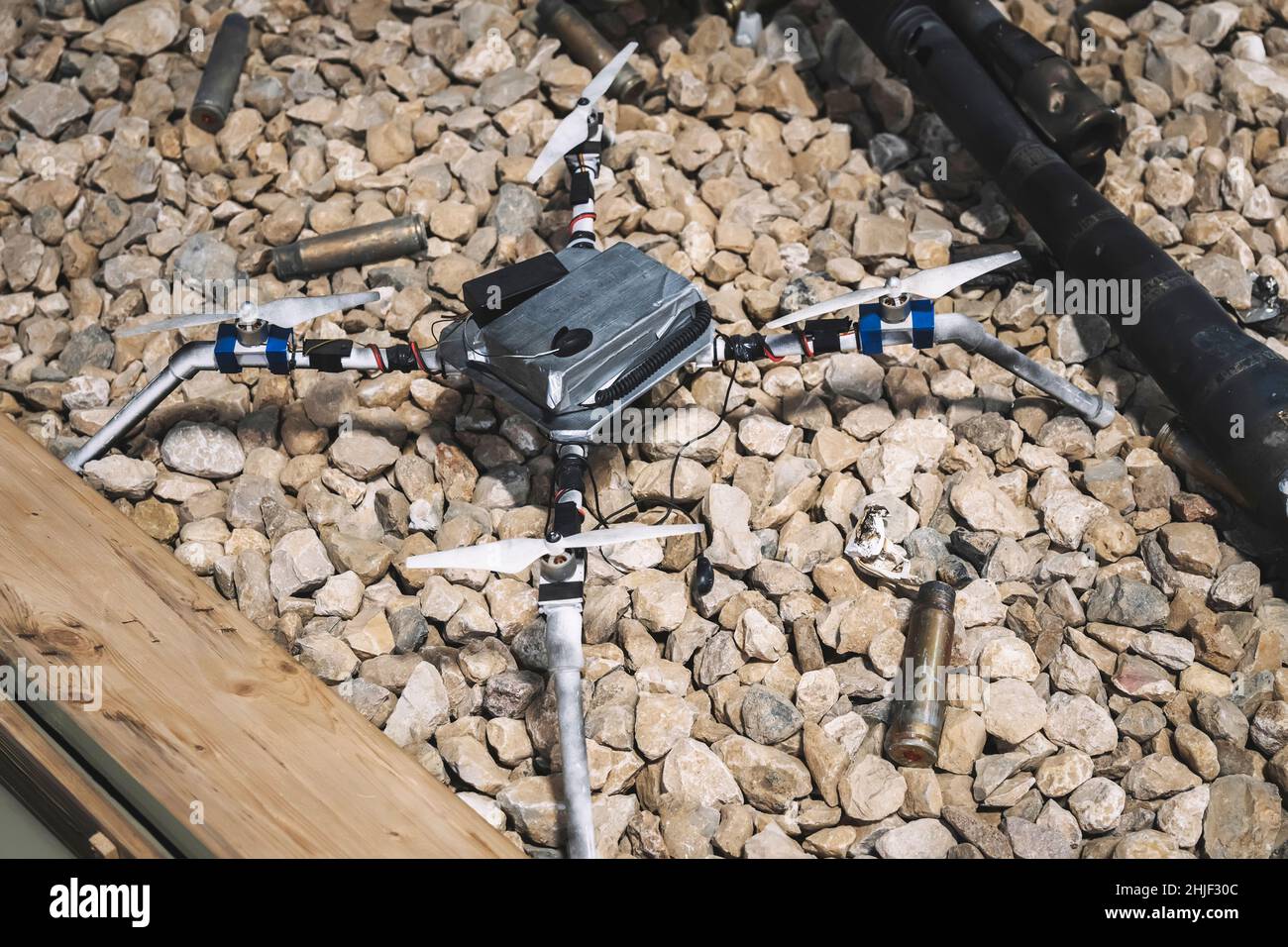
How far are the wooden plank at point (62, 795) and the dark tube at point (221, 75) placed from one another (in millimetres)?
2896

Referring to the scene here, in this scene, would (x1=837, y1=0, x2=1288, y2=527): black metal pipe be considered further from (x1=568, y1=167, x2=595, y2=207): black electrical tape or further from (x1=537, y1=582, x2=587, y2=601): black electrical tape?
(x1=537, y1=582, x2=587, y2=601): black electrical tape

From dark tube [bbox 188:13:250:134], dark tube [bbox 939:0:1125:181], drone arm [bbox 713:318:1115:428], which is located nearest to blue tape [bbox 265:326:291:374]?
drone arm [bbox 713:318:1115:428]

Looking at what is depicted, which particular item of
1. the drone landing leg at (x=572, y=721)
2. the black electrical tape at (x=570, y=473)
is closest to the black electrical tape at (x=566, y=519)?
the black electrical tape at (x=570, y=473)

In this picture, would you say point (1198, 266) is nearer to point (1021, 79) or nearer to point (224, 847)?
point (1021, 79)

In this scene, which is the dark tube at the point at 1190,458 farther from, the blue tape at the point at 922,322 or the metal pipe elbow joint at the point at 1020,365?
the blue tape at the point at 922,322

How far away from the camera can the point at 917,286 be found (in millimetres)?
3680

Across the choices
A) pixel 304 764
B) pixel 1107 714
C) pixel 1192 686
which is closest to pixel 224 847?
pixel 304 764

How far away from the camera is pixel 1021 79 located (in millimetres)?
4402

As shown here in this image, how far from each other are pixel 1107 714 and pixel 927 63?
8.89 ft

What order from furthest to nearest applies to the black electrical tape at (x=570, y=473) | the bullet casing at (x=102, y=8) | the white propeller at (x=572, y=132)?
1. the bullet casing at (x=102, y=8)
2. the white propeller at (x=572, y=132)
3. the black electrical tape at (x=570, y=473)

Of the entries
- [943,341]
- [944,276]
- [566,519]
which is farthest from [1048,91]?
[566,519]

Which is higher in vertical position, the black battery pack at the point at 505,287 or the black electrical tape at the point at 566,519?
the black battery pack at the point at 505,287

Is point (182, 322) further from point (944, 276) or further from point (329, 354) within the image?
point (944, 276)

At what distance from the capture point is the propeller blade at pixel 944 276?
368cm
